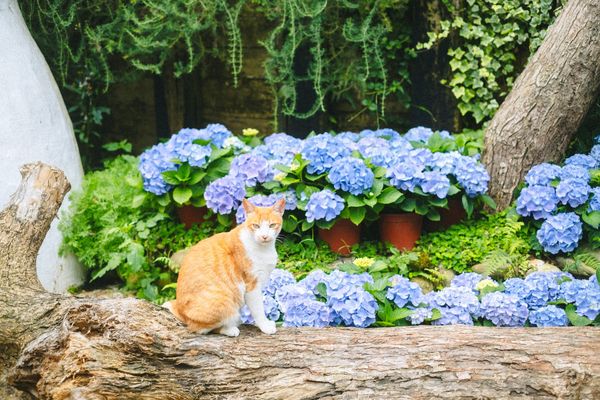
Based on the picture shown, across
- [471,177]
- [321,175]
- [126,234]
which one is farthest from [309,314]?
[126,234]

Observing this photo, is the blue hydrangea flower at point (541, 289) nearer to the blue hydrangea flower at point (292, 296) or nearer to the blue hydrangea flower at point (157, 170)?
the blue hydrangea flower at point (292, 296)

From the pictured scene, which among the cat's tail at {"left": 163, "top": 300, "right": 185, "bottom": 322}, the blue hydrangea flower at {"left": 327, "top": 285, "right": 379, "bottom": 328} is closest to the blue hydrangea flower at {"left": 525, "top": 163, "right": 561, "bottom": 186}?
the blue hydrangea flower at {"left": 327, "top": 285, "right": 379, "bottom": 328}

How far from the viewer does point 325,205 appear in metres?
4.60

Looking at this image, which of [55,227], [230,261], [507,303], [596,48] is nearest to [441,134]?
[596,48]

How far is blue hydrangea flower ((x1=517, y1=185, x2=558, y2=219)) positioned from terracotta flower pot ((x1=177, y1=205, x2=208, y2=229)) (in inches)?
86.5

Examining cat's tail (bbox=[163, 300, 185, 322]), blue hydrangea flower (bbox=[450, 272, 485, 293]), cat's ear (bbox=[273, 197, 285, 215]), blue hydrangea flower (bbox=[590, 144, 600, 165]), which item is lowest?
blue hydrangea flower (bbox=[450, 272, 485, 293])

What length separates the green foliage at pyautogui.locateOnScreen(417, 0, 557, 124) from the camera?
5852mm

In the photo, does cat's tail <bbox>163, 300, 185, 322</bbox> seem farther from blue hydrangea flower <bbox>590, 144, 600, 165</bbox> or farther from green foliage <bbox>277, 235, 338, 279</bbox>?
blue hydrangea flower <bbox>590, 144, 600, 165</bbox>

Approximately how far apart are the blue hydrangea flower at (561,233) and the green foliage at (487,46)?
1627mm

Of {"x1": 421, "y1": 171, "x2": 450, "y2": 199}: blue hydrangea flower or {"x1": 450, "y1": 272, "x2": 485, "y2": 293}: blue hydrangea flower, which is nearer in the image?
{"x1": 450, "y1": 272, "x2": 485, "y2": 293}: blue hydrangea flower

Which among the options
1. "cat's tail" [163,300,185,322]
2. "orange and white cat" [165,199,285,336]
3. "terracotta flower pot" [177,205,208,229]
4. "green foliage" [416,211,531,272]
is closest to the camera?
"orange and white cat" [165,199,285,336]

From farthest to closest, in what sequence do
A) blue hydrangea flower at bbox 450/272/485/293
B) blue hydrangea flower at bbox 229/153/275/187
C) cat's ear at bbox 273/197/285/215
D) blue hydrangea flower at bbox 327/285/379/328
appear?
blue hydrangea flower at bbox 229/153/275/187
blue hydrangea flower at bbox 450/272/485/293
blue hydrangea flower at bbox 327/285/379/328
cat's ear at bbox 273/197/285/215

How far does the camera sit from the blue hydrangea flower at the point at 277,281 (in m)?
4.19

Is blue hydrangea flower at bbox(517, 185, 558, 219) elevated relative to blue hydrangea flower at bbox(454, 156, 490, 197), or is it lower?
lower
